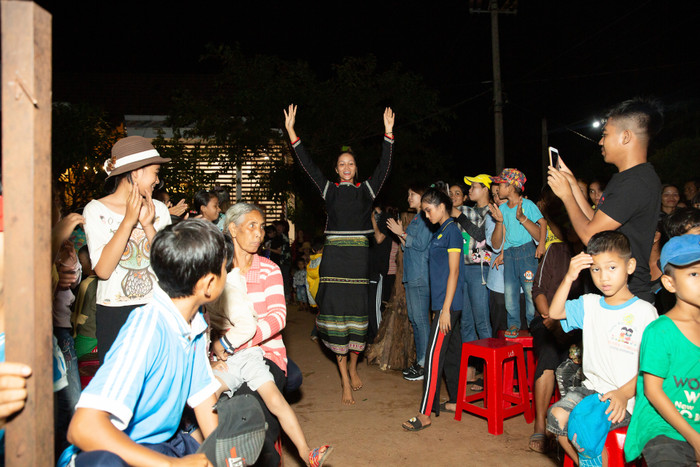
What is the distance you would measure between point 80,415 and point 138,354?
0.25 meters

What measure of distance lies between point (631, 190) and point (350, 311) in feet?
9.64

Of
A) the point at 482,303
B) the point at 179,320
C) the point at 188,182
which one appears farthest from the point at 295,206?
the point at 179,320

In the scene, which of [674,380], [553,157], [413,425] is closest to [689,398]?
[674,380]

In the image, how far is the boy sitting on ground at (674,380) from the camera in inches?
88.9

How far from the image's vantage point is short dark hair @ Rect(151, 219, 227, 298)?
1.90m

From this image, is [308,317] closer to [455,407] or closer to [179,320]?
[455,407]

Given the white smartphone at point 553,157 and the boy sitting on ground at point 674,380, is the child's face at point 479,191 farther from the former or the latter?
the boy sitting on ground at point 674,380

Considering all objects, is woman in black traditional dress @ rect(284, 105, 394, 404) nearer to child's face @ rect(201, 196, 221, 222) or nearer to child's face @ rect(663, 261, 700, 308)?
child's face @ rect(201, 196, 221, 222)

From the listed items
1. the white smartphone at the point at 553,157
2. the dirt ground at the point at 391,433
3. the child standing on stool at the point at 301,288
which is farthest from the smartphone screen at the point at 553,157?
the child standing on stool at the point at 301,288

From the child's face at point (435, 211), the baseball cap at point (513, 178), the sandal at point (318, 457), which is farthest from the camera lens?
the baseball cap at point (513, 178)

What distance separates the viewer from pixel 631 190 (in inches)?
110

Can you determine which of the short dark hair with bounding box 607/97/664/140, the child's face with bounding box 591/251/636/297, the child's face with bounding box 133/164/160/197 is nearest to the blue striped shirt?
the child's face with bounding box 133/164/160/197

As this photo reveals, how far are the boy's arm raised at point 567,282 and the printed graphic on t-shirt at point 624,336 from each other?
0.97ft

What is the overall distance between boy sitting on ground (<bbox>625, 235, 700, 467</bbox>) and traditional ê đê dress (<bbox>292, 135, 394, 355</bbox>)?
2932 millimetres
